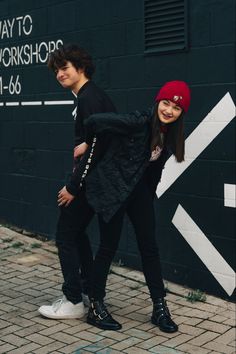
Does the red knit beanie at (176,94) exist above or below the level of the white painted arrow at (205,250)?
above

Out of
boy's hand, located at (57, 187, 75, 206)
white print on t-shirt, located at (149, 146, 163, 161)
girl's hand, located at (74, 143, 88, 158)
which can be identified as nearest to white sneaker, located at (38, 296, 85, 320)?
boy's hand, located at (57, 187, 75, 206)

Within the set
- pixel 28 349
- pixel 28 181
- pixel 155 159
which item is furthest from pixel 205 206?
pixel 28 181

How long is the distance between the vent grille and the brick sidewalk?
1872 mm

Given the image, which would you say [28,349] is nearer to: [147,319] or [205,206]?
[147,319]

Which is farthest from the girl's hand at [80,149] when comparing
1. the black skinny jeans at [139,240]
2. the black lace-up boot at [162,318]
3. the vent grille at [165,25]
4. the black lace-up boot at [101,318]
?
the vent grille at [165,25]

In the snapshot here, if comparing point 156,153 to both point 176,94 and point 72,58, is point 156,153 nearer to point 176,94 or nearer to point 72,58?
point 176,94

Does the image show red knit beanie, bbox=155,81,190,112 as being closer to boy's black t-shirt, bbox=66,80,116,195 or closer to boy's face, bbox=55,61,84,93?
boy's black t-shirt, bbox=66,80,116,195

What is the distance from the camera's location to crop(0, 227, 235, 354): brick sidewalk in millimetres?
3887

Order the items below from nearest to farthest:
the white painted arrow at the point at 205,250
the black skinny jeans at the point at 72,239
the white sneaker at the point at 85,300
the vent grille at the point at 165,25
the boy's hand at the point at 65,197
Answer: the boy's hand at the point at 65,197, the black skinny jeans at the point at 72,239, the white sneaker at the point at 85,300, the white painted arrow at the point at 205,250, the vent grille at the point at 165,25

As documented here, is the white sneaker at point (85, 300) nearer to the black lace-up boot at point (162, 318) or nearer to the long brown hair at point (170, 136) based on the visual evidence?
the black lace-up boot at point (162, 318)

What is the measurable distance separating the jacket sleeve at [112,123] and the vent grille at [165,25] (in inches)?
45.5

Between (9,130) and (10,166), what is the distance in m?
0.38

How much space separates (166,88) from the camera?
3.97 m

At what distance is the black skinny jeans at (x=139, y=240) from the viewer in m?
4.14
